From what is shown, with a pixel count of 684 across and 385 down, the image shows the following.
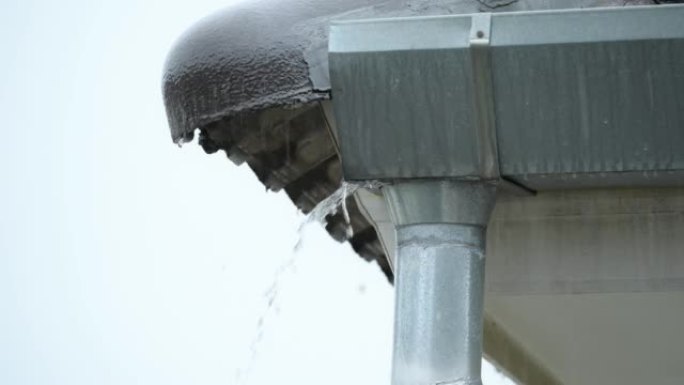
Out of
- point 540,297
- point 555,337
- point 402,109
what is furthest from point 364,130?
point 555,337

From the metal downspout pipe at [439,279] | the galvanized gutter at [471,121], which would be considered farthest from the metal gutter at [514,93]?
the metal downspout pipe at [439,279]

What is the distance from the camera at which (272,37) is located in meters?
7.69

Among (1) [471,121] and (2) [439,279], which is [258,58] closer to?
(1) [471,121]

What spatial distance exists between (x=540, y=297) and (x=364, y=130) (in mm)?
2014

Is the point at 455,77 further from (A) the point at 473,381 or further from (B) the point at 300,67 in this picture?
(A) the point at 473,381

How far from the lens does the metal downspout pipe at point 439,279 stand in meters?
7.48

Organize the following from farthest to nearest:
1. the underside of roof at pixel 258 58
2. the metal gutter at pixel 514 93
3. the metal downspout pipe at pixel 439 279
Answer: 1. the underside of roof at pixel 258 58
2. the metal downspout pipe at pixel 439 279
3. the metal gutter at pixel 514 93

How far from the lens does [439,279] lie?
757 cm

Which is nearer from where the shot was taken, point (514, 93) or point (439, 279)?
point (514, 93)

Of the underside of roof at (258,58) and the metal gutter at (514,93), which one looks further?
the underside of roof at (258,58)

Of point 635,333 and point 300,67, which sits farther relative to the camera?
point 635,333

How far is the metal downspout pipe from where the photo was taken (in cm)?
748

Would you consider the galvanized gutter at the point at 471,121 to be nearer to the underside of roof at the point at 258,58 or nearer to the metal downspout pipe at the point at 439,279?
A: the metal downspout pipe at the point at 439,279

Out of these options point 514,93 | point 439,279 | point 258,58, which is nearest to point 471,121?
point 514,93
